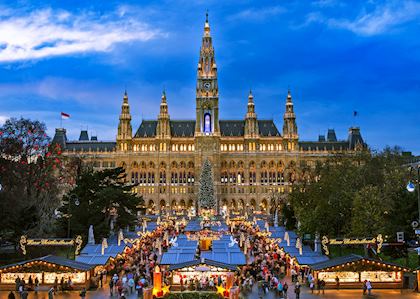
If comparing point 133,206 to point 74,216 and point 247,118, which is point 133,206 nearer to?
point 74,216

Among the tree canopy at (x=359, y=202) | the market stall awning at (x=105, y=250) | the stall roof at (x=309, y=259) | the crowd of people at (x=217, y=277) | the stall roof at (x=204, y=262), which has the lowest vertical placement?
the crowd of people at (x=217, y=277)

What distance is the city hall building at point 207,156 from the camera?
123m

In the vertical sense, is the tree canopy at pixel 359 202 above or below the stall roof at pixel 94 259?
above

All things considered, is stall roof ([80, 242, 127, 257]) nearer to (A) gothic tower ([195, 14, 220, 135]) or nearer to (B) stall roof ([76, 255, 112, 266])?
(B) stall roof ([76, 255, 112, 266])

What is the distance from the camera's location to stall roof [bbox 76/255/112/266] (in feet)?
128

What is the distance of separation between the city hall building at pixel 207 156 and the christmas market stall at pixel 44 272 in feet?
279

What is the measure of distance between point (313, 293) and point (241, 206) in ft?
294

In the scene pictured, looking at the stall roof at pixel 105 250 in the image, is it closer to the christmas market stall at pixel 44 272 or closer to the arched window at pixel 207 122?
the christmas market stall at pixel 44 272

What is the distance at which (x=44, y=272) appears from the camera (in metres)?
35.4

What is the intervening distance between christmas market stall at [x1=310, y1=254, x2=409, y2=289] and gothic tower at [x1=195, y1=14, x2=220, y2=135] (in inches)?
3504

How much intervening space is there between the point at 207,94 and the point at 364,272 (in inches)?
3697

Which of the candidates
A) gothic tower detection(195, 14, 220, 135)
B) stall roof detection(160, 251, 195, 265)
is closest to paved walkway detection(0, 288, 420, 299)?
stall roof detection(160, 251, 195, 265)

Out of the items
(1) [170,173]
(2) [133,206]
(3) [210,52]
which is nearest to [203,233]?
(2) [133,206]

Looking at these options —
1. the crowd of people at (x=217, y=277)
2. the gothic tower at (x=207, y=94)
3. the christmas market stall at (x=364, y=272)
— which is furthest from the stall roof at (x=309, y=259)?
the gothic tower at (x=207, y=94)
